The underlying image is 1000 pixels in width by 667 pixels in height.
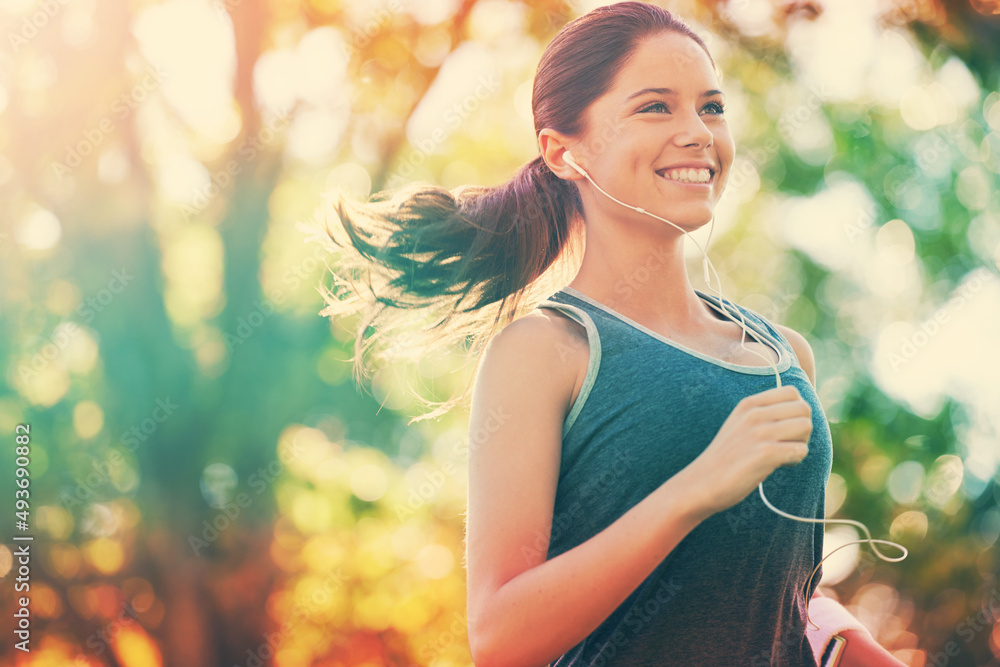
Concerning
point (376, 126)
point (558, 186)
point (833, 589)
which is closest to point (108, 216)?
point (376, 126)

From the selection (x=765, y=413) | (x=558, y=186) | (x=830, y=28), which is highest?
(x=765, y=413)

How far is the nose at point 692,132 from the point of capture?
1.53 metres

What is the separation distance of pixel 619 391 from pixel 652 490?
0.18 m

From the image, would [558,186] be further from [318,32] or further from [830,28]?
[830,28]

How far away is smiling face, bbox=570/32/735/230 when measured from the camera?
1.54 metres

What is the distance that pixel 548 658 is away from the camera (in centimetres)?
121

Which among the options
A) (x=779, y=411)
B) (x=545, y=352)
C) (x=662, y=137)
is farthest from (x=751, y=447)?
(x=662, y=137)

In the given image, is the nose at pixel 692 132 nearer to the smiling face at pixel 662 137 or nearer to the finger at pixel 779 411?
the smiling face at pixel 662 137

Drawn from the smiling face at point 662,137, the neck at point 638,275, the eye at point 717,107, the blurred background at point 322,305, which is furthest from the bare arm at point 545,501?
the blurred background at point 322,305

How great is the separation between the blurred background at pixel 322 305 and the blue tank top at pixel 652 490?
12.3 ft

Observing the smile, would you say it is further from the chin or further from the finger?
the finger

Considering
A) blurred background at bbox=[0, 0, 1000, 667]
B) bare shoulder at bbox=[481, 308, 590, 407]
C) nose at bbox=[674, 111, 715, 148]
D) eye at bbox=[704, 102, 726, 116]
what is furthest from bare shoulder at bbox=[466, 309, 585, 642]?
blurred background at bbox=[0, 0, 1000, 667]

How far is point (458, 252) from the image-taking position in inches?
70.9

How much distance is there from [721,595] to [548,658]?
366 mm
